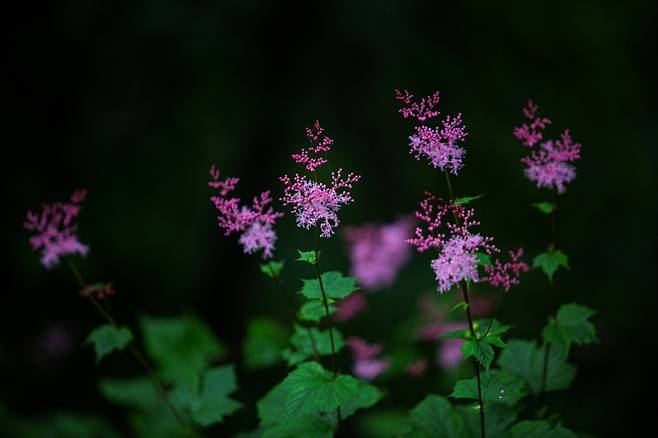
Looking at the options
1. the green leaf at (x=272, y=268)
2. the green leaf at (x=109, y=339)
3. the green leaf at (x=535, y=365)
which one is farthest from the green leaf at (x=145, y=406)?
the green leaf at (x=535, y=365)

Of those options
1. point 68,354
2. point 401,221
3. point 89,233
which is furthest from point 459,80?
point 68,354

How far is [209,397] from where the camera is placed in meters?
2.61

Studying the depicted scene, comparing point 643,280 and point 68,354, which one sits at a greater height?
point 68,354

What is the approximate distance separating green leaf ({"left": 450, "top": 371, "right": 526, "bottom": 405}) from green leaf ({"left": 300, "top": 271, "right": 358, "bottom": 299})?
47 centimetres

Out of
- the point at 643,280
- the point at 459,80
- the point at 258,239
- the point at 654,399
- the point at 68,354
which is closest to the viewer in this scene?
the point at 258,239

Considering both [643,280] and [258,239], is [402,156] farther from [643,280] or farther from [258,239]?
[258,239]

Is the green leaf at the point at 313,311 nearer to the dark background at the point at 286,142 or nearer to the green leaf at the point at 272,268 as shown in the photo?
the green leaf at the point at 272,268

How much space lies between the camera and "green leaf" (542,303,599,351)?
79.9 inches

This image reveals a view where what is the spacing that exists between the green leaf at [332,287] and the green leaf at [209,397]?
0.87m

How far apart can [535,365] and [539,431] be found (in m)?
0.54

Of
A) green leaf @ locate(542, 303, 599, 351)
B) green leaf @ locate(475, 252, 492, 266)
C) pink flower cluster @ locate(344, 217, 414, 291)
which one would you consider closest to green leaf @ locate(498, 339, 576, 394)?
green leaf @ locate(542, 303, 599, 351)

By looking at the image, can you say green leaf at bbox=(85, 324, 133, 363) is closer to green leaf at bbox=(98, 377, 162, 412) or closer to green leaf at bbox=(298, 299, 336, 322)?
green leaf at bbox=(298, 299, 336, 322)

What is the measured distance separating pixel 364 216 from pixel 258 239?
10.4 feet

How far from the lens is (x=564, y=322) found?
6.95 ft
